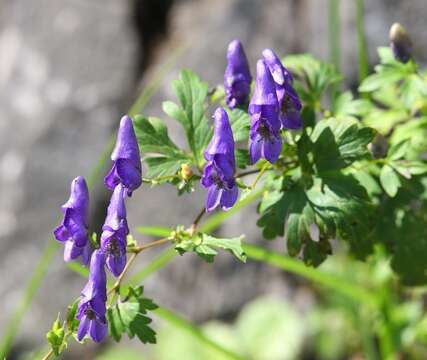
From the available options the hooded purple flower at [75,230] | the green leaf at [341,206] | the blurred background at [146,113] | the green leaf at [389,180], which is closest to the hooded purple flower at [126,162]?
the hooded purple flower at [75,230]

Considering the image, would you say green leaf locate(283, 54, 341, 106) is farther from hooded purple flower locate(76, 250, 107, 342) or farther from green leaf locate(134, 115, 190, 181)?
hooded purple flower locate(76, 250, 107, 342)

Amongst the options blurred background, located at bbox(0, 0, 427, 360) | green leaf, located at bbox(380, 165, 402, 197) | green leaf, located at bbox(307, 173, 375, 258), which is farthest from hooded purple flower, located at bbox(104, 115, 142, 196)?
blurred background, located at bbox(0, 0, 427, 360)

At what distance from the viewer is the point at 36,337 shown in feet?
17.0

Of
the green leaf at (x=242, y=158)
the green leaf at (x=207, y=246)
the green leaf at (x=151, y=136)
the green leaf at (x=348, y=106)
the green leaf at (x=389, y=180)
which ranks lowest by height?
the green leaf at (x=389, y=180)

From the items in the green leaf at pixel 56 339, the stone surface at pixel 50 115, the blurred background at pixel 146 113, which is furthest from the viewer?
the stone surface at pixel 50 115

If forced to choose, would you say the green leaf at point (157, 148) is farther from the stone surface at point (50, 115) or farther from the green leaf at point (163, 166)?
the stone surface at point (50, 115)

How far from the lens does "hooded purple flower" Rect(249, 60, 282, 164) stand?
222 centimetres

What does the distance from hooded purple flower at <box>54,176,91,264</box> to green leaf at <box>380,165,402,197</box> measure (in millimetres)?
910

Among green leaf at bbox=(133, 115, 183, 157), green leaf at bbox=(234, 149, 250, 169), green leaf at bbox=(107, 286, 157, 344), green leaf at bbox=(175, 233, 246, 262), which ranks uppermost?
green leaf at bbox=(133, 115, 183, 157)

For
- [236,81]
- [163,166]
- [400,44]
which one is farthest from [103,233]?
[400,44]

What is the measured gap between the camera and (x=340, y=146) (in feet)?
7.94

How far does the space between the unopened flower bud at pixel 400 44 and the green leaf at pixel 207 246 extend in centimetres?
97

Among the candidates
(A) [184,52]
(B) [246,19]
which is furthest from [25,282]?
(B) [246,19]

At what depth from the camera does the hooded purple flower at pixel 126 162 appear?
2.21 m
